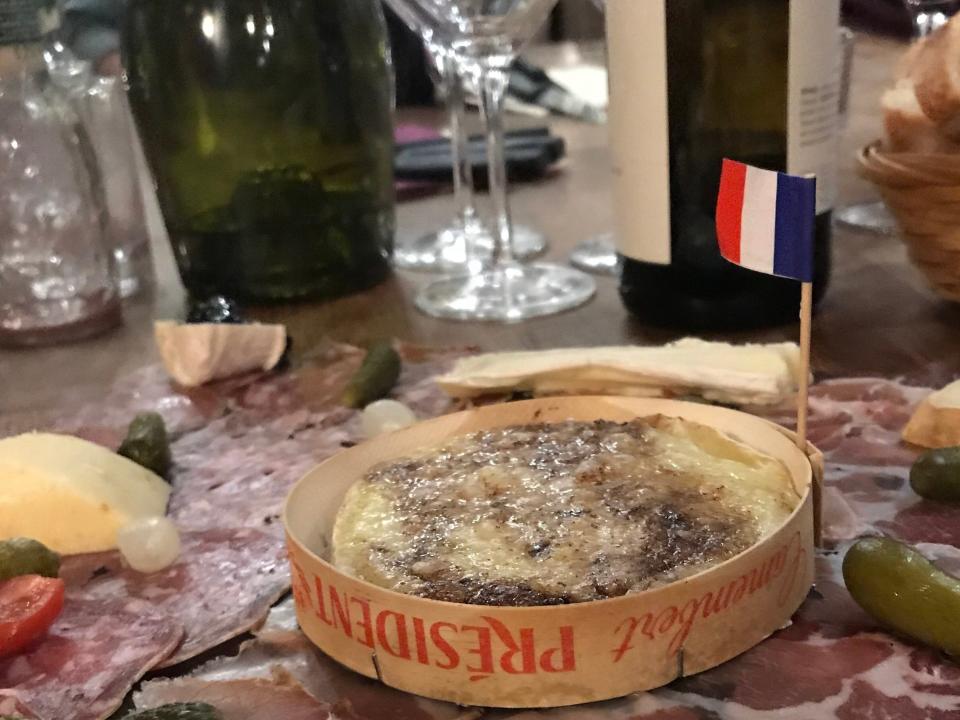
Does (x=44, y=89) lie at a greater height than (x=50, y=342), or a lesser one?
greater

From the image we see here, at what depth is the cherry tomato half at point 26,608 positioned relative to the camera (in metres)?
0.49

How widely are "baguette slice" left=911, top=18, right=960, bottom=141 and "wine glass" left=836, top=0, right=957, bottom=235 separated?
16 centimetres

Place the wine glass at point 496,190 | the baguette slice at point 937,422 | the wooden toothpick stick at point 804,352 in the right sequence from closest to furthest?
the wooden toothpick stick at point 804,352, the baguette slice at point 937,422, the wine glass at point 496,190

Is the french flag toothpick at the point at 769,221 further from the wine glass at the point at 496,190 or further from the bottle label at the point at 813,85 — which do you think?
the wine glass at the point at 496,190

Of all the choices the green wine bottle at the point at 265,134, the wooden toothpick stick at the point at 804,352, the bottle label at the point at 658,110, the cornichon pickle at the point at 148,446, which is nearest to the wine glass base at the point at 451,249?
the green wine bottle at the point at 265,134

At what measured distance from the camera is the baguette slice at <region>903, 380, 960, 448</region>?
2.03 feet

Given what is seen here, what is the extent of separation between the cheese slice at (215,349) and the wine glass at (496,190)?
0.63 feet

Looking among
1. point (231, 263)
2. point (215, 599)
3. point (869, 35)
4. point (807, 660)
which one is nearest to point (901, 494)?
point (807, 660)

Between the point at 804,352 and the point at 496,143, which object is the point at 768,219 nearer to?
the point at 804,352

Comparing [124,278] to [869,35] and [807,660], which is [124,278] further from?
[869,35]

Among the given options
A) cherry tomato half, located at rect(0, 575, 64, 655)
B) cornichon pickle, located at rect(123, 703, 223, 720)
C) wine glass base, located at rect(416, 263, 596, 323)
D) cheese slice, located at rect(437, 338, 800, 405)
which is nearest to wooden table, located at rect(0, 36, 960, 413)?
wine glass base, located at rect(416, 263, 596, 323)

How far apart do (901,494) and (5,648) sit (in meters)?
0.48

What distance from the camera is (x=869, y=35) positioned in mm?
2270

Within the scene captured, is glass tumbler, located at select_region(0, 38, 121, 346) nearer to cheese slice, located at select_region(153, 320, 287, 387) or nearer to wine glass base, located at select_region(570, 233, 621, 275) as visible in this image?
cheese slice, located at select_region(153, 320, 287, 387)
